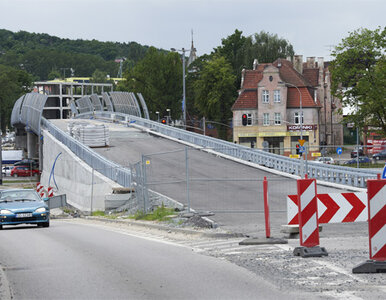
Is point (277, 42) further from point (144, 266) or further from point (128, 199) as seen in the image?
point (144, 266)

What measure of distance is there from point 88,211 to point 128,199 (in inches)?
266

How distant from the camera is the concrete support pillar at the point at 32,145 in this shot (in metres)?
92.5

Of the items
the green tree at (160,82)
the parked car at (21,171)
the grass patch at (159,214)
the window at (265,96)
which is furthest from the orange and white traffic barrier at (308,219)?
the green tree at (160,82)

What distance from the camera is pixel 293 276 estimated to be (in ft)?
33.4

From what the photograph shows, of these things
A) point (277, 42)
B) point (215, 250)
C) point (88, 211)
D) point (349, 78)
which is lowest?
point (88, 211)

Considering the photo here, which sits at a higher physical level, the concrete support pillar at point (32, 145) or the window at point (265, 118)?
the window at point (265, 118)

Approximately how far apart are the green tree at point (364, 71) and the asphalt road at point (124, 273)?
49382mm

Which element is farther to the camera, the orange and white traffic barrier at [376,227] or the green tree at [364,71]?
the green tree at [364,71]

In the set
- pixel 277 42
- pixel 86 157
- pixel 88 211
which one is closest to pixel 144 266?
pixel 88 211

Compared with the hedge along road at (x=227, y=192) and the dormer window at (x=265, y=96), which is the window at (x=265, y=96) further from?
the hedge along road at (x=227, y=192)

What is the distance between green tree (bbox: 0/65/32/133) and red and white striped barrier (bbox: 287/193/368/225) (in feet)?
454

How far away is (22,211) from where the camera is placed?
931 inches

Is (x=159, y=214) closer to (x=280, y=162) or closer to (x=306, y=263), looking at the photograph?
(x=306, y=263)

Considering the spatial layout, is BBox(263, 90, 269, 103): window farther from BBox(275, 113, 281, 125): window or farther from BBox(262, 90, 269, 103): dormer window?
BBox(275, 113, 281, 125): window
